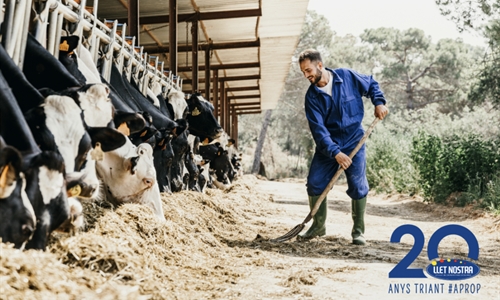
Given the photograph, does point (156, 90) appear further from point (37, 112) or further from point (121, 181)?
point (37, 112)

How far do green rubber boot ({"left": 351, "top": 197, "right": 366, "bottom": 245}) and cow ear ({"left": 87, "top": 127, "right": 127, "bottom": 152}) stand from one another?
363 cm

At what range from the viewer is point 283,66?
19.6 metres

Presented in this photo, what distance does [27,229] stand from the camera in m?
2.61

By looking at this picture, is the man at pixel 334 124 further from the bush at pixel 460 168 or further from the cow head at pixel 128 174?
the bush at pixel 460 168

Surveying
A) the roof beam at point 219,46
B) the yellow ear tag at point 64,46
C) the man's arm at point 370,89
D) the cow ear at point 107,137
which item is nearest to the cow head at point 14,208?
the cow ear at point 107,137

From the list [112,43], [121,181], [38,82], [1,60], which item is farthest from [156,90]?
[1,60]

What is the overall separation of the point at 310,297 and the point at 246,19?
34.8 ft

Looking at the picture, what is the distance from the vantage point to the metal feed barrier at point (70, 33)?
3.82 meters

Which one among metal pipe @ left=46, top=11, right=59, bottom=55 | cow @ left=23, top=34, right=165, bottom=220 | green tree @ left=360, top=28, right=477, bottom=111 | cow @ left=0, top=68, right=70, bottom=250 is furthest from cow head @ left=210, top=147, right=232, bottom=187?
green tree @ left=360, top=28, right=477, bottom=111

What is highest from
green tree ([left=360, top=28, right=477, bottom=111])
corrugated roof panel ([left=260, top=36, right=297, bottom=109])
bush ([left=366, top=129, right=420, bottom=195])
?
green tree ([left=360, top=28, right=477, bottom=111])

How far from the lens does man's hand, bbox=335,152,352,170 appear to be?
6254 mm

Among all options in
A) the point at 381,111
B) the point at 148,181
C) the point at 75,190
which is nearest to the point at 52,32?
the point at 148,181

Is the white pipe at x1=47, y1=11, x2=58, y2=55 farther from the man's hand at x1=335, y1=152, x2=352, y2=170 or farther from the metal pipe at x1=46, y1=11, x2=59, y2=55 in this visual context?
the man's hand at x1=335, y1=152, x2=352, y2=170

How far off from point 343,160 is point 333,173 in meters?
0.46
